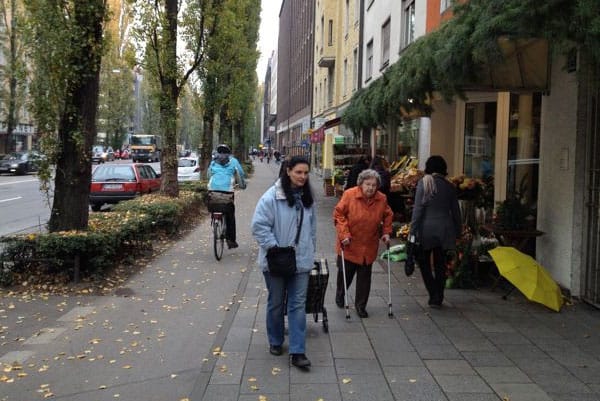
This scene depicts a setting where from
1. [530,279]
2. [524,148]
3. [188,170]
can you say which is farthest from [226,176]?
[188,170]

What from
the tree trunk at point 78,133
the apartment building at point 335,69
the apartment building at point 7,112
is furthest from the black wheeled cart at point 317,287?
the apartment building at point 335,69

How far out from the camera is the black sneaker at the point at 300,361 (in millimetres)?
4988

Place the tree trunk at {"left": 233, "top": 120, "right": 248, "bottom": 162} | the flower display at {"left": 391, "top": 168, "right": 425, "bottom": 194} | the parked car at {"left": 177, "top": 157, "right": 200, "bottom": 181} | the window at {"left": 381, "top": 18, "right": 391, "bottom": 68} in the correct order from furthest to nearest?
the tree trunk at {"left": 233, "top": 120, "right": 248, "bottom": 162} → the parked car at {"left": 177, "top": 157, "right": 200, "bottom": 181} → the window at {"left": 381, "top": 18, "right": 391, "bottom": 68} → the flower display at {"left": 391, "top": 168, "right": 425, "bottom": 194}

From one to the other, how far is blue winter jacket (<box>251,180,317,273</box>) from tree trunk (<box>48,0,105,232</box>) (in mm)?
4362

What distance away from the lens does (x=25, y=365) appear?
5.21m

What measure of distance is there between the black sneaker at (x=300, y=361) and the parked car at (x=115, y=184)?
14262mm

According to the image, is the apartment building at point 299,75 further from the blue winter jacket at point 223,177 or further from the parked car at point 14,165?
the blue winter jacket at point 223,177

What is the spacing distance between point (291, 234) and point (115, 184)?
47.6 feet

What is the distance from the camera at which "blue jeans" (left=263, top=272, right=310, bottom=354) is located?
5.06 m

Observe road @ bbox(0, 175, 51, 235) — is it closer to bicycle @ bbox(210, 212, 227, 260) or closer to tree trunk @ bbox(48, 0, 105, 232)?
tree trunk @ bbox(48, 0, 105, 232)

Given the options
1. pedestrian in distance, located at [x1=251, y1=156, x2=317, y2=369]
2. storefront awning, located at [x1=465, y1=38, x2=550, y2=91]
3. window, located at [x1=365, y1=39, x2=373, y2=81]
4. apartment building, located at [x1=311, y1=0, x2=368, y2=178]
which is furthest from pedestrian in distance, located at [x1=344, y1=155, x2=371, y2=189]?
window, located at [x1=365, y1=39, x2=373, y2=81]

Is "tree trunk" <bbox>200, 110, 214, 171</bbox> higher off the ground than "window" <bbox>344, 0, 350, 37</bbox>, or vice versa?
"window" <bbox>344, 0, 350, 37</bbox>

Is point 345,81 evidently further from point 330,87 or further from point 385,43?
point 385,43

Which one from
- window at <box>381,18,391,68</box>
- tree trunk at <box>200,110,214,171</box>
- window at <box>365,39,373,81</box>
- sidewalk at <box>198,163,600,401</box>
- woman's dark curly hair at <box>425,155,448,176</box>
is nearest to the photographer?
sidewalk at <box>198,163,600,401</box>
